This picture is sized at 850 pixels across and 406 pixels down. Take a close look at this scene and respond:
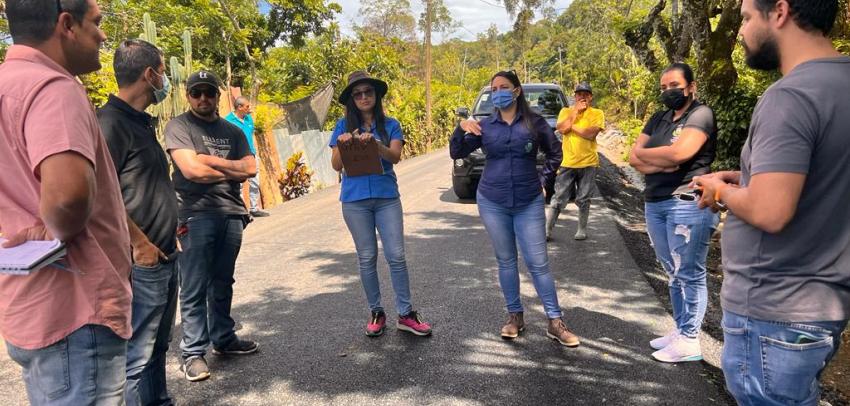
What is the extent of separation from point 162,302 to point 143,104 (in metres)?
0.96

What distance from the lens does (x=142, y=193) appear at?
2.42 metres

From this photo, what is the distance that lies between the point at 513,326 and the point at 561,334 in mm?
346

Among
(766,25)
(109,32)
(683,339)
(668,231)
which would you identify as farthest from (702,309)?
(109,32)

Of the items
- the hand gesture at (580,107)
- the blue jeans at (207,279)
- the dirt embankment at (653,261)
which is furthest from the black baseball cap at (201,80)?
the hand gesture at (580,107)

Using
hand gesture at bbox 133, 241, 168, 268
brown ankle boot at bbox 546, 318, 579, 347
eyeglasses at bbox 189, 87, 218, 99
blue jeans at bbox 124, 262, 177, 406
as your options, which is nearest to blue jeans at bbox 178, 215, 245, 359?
blue jeans at bbox 124, 262, 177, 406

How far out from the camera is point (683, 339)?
10.6ft

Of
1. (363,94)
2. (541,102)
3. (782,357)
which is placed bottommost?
(782,357)

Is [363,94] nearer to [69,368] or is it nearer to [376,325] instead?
[376,325]

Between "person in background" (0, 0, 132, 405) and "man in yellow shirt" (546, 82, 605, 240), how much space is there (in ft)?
17.0

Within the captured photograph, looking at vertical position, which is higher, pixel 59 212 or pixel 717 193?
pixel 59 212

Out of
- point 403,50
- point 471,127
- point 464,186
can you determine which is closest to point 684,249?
point 471,127

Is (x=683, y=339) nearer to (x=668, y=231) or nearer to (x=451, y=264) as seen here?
(x=668, y=231)

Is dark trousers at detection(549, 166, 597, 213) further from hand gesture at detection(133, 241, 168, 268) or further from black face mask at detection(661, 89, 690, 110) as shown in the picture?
hand gesture at detection(133, 241, 168, 268)

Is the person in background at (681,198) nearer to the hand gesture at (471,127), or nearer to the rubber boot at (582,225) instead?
the hand gesture at (471,127)
